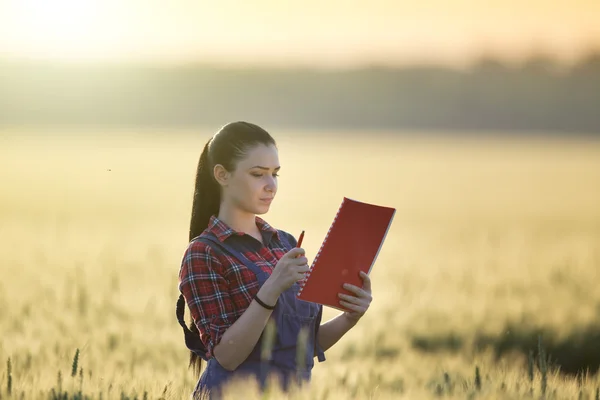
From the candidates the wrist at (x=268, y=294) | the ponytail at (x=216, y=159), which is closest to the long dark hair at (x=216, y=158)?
the ponytail at (x=216, y=159)

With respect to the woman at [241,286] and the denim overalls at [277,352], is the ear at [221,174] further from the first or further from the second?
the denim overalls at [277,352]

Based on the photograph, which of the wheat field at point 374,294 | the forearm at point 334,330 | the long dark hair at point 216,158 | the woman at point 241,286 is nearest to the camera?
the woman at point 241,286

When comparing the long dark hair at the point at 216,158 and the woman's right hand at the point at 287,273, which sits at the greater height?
the long dark hair at the point at 216,158

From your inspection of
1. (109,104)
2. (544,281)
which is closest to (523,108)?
(109,104)

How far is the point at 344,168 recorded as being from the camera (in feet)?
82.7

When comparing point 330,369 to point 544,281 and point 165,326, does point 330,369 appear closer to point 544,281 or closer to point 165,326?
point 165,326

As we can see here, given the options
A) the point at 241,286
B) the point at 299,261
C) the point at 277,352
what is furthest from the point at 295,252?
the point at 277,352

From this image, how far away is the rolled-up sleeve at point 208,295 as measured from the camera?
10.1 ft

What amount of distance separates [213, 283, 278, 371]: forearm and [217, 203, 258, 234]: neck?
1.12 feet

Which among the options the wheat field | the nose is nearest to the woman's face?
the nose

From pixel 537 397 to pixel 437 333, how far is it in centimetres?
268

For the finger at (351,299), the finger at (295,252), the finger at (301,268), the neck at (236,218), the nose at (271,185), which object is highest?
the nose at (271,185)

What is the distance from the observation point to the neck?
3203mm

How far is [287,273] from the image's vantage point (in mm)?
2885
